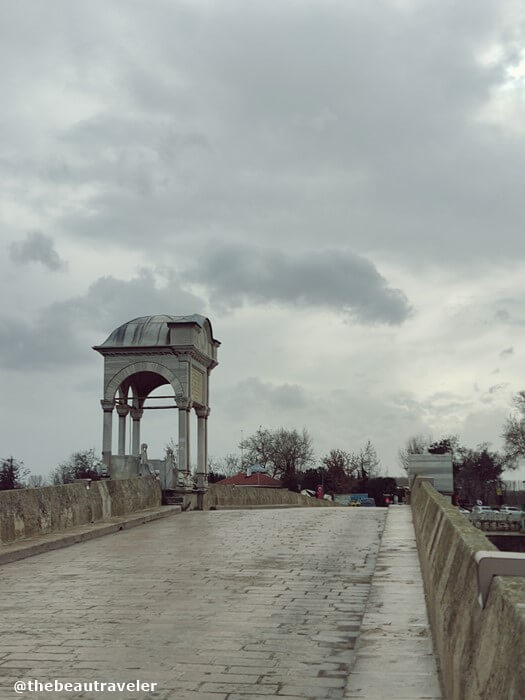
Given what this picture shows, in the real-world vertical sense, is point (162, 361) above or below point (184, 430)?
above

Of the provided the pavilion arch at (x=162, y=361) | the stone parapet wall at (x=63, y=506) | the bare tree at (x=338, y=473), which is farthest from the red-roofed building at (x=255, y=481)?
the stone parapet wall at (x=63, y=506)

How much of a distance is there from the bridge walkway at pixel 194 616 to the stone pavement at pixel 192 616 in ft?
0.04

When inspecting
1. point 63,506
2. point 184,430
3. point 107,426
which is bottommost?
point 63,506

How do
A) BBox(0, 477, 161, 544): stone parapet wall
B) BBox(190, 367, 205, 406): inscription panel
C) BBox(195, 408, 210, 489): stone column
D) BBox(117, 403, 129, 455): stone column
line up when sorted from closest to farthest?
BBox(0, 477, 161, 544): stone parapet wall, BBox(190, 367, 205, 406): inscription panel, BBox(117, 403, 129, 455): stone column, BBox(195, 408, 210, 489): stone column

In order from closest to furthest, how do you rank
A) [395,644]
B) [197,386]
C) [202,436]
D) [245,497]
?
[395,644] < [197,386] < [202,436] < [245,497]

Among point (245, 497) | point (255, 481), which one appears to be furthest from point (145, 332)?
point (255, 481)

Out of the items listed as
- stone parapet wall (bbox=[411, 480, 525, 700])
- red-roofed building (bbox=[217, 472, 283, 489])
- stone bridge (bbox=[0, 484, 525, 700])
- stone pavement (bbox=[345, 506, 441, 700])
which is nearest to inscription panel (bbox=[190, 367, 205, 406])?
stone bridge (bbox=[0, 484, 525, 700])

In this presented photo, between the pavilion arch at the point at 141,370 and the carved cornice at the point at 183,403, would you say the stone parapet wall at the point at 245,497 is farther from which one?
the pavilion arch at the point at 141,370

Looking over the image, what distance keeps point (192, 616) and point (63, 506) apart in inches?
343

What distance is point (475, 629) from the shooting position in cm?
357

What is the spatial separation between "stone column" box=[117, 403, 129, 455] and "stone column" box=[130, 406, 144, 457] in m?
1.09

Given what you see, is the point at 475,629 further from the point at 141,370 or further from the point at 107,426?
the point at 107,426

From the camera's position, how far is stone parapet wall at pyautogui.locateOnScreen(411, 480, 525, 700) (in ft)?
8.76

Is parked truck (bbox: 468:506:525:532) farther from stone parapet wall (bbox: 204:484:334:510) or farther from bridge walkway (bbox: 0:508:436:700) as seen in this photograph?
bridge walkway (bbox: 0:508:436:700)
